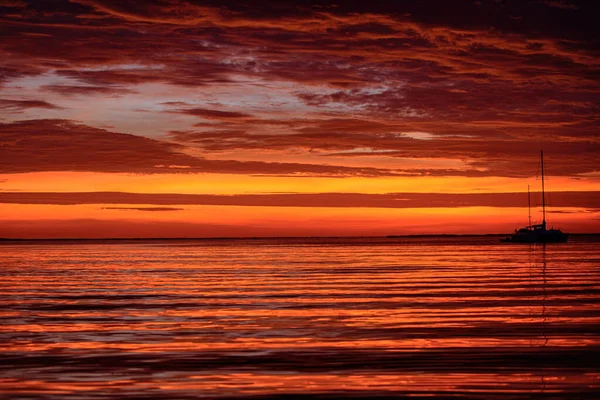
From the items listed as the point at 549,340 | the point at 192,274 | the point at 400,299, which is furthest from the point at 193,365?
the point at 192,274

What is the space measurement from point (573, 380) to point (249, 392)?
7.15 m

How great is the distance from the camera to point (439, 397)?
1576 cm

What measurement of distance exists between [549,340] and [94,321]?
1619cm

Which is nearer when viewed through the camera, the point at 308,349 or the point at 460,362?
the point at 460,362

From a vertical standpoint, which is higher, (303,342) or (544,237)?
(544,237)

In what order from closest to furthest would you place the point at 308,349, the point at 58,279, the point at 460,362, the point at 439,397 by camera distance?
the point at 439,397
the point at 460,362
the point at 308,349
the point at 58,279

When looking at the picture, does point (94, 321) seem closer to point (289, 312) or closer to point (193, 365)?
point (289, 312)

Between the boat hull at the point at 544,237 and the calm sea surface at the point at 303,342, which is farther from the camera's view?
the boat hull at the point at 544,237

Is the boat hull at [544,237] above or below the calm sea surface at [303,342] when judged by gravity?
above

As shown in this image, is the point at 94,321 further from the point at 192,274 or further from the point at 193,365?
the point at 192,274

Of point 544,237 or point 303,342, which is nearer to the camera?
point 303,342

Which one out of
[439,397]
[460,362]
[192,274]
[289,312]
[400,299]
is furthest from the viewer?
[192,274]

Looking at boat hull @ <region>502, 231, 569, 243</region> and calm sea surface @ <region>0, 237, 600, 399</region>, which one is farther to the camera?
boat hull @ <region>502, 231, 569, 243</region>

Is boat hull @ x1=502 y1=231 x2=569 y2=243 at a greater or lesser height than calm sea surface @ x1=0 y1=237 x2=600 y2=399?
greater
